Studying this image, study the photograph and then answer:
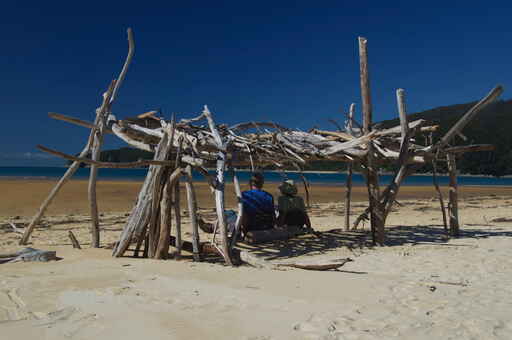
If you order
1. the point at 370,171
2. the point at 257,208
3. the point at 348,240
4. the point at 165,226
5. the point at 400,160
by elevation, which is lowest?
the point at 348,240

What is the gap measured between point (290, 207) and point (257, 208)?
802mm

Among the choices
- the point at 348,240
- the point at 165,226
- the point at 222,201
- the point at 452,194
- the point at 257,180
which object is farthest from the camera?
the point at 452,194

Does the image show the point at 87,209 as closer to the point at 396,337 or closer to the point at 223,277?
the point at 223,277

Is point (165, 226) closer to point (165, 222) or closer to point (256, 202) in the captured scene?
point (165, 222)

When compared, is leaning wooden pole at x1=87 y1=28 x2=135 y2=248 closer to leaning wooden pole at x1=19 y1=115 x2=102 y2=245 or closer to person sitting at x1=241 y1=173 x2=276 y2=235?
leaning wooden pole at x1=19 y1=115 x2=102 y2=245

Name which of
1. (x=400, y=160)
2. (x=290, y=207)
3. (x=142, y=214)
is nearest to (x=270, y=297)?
(x=142, y=214)

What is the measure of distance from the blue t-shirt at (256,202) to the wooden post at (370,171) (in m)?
1.88

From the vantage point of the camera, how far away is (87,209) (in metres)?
14.3

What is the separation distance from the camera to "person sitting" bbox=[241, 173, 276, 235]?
290 inches

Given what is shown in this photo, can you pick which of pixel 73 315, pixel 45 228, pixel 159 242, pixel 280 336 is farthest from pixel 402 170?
pixel 45 228

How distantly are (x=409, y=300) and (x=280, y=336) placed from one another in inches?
63.4

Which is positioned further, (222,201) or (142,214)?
(142,214)

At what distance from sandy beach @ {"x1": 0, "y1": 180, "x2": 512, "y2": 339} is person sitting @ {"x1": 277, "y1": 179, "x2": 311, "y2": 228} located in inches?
38.7

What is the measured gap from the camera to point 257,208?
745 cm
